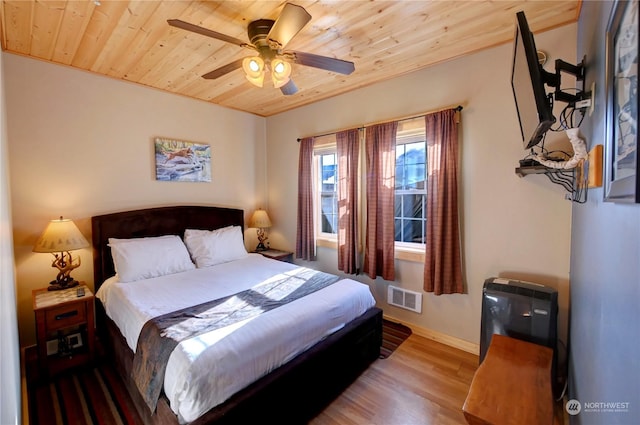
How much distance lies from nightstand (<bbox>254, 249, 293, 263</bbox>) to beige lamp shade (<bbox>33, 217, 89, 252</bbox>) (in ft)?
6.24

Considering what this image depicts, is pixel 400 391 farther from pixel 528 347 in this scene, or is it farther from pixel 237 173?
pixel 237 173

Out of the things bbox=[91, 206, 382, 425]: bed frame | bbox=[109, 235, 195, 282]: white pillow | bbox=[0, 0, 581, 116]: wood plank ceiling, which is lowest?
bbox=[91, 206, 382, 425]: bed frame

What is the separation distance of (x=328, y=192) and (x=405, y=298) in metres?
1.59

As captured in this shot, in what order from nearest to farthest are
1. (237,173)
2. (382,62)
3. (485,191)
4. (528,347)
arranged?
1. (528,347)
2. (485,191)
3. (382,62)
4. (237,173)

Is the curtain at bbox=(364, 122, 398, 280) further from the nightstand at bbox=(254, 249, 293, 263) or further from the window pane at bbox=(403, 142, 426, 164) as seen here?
the nightstand at bbox=(254, 249, 293, 263)

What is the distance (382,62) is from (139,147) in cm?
268

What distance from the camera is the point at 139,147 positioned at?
3.00m

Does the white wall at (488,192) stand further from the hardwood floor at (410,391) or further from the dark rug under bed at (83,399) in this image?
the dark rug under bed at (83,399)

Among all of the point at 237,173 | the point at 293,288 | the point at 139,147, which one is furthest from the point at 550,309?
the point at 139,147

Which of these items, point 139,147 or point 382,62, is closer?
point 382,62

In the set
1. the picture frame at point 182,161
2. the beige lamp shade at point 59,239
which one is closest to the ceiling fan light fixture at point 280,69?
the picture frame at point 182,161

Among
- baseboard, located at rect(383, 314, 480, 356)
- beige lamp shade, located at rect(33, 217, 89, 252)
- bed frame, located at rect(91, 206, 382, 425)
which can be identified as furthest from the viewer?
baseboard, located at rect(383, 314, 480, 356)

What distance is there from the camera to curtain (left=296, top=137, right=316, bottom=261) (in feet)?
11.7

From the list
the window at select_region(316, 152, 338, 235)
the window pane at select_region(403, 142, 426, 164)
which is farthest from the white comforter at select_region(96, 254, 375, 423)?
the window pane at select_region(403, 142, 426, 164)
